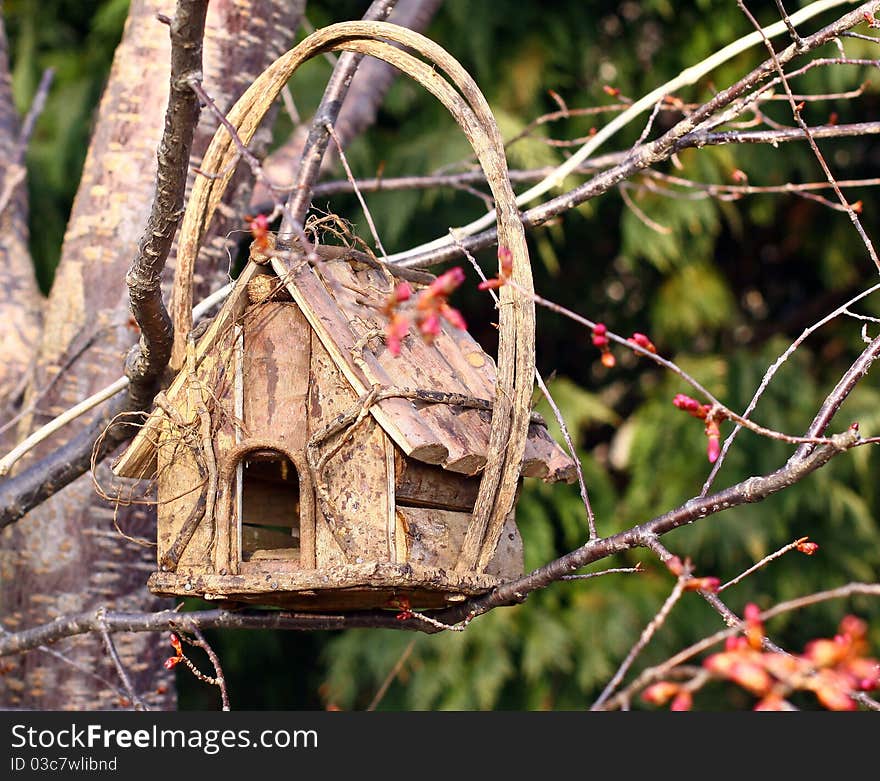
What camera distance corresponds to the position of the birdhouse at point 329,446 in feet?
4.13

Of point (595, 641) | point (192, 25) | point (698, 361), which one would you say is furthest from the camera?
point (698, 361)

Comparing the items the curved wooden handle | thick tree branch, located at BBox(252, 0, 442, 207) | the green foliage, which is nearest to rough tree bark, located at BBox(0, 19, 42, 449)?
thick tree branch, located at BBox(252, 0, 442, 207)

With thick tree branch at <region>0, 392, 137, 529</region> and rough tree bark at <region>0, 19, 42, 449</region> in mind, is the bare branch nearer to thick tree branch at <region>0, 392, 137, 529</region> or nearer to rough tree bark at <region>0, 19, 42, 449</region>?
thick tree branch at <region>0, 392, 137, 529</region>

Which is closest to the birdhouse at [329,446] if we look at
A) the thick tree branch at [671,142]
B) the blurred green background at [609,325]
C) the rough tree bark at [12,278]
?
the thick tree branch at [671,142]

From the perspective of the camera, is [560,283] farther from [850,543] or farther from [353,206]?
[850,543]

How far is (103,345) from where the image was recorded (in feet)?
6.74

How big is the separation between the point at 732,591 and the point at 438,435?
2247 mm

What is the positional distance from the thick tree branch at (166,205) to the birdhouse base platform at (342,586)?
0.86 feet

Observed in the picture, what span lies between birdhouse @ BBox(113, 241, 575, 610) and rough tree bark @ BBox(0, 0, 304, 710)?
2.00 ft

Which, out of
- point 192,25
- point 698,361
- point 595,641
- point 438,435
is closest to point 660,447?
point 698,361

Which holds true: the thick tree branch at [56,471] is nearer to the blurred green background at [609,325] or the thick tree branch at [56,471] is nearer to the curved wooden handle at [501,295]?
the curved wooden handle at [501,295]

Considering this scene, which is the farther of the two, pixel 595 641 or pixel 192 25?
pixel 595 641

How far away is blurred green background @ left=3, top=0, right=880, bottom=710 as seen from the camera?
3.11 metres

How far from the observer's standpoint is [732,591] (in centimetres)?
329
